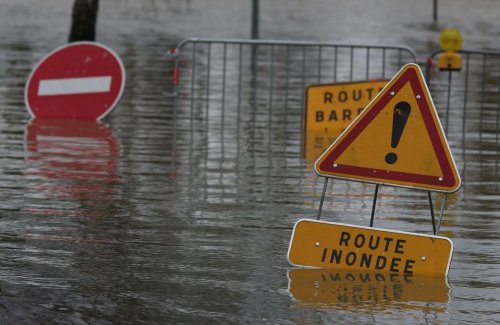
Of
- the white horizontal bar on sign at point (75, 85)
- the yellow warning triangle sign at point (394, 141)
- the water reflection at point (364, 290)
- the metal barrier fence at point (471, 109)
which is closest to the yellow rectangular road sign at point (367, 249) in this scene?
the water reflection at point (364, 290)

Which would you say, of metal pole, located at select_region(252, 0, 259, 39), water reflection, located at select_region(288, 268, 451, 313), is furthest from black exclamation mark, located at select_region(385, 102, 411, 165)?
metal pole, located at select_region(252, 0, 259, 39)

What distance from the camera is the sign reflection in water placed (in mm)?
10336

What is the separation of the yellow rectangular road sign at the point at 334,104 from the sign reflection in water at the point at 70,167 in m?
2.17

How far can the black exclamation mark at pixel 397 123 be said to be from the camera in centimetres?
837

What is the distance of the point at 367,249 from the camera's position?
8297 mm

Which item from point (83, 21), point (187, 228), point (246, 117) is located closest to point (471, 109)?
point (246, 117)

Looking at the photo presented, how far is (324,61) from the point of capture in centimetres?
2588

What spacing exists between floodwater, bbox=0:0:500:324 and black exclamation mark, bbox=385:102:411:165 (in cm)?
69

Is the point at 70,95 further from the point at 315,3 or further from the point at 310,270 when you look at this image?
the point at 315,3

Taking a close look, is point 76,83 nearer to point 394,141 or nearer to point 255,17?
point 394,141

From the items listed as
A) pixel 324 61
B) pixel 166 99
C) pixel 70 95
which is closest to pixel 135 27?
pixel 324 61

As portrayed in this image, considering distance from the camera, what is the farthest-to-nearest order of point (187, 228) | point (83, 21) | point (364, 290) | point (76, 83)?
1. point (83, 21)
2. point (76, 83)
3. point (187, 228)
4. point (364, 290)

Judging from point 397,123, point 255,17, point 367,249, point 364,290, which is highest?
point 255,17

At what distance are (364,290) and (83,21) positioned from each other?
17.2 meters
